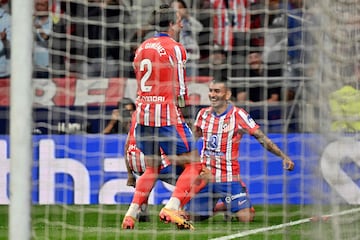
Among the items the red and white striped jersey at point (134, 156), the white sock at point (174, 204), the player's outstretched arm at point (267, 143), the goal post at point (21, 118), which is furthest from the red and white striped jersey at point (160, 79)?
the goal post at point (21, 118)

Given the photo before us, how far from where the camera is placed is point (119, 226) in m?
9.12

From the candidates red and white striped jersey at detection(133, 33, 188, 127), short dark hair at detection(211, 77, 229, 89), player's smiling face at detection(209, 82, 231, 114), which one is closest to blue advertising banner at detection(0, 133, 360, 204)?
player's smiling face at detection(209, 82, 231, 114)

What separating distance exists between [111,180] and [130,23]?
2087 mm

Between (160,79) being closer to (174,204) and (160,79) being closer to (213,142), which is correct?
(174,204)

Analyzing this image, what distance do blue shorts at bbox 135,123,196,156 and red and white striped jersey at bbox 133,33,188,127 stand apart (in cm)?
6

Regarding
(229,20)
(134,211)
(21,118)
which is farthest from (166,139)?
(21,118)

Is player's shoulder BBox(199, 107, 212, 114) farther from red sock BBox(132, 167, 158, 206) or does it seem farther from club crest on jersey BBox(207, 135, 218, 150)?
red sock BBox(132, 167, 158, 206)

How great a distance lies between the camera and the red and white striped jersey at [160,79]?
8648 millimetres

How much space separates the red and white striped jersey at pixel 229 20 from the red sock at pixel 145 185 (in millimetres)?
1365

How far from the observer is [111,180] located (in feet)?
35.5

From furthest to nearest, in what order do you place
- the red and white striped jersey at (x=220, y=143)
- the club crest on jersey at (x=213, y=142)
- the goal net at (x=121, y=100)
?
the club crest on jersey at (x=213, y=142) < the red and white striped jersey at (x=220, y=143) < the goal net at (x=121, y=100)

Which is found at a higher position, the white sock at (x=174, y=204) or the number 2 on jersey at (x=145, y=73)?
the number 2 on jersey at (x=145, y=73)

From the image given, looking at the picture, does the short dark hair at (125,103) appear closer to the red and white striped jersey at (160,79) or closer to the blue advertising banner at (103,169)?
the blue advertising banner at (103,169)

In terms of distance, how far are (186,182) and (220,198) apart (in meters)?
1.09
